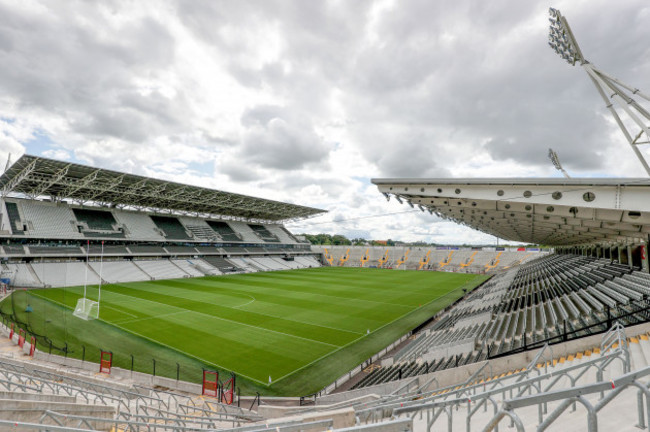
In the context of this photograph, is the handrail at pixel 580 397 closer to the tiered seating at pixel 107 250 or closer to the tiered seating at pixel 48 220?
the tiered seating at pixel 107 250

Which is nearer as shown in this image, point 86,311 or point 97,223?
point 86,311

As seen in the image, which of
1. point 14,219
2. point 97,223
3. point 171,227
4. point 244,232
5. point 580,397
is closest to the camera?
point 580,397

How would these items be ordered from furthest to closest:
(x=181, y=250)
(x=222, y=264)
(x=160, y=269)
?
(x=222, y=264) → (x=181, y=250) → (x=160, y=269)

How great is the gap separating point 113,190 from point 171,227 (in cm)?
1508

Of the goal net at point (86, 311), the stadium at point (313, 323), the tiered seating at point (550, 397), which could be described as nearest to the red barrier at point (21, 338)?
the stadium at point (313, 323)

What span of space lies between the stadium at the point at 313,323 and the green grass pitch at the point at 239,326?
0.52 feet

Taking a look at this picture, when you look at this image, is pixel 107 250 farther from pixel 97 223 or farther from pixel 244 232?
pixel 244 232

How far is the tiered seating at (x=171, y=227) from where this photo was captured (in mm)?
53625

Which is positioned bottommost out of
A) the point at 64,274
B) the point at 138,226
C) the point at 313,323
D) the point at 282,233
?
the point at 313,323

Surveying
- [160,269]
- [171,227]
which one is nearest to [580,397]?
[160,269]

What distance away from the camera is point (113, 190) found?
4141 centimetres

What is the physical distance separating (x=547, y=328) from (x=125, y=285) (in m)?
40.0

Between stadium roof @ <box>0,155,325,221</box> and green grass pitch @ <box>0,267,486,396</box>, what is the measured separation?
1250 cm

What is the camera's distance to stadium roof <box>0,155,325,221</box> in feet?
114
